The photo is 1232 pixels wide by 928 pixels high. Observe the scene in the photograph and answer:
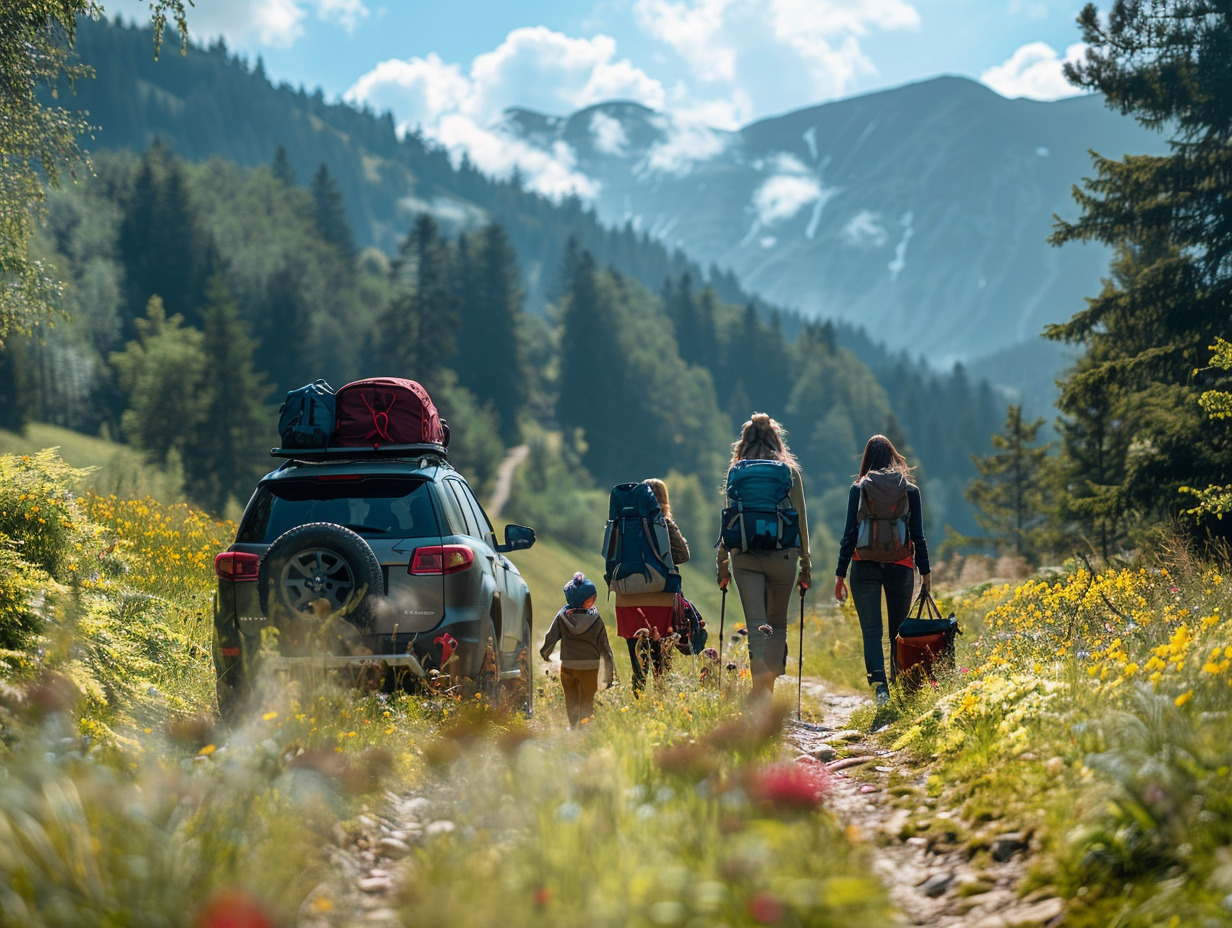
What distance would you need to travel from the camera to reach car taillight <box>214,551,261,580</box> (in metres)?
6.55

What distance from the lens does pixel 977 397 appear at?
163000 mm

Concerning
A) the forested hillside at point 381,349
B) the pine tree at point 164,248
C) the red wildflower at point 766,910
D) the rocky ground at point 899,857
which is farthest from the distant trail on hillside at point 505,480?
the red wildflower at point 766,910

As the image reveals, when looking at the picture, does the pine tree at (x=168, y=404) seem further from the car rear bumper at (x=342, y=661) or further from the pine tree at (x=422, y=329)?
the car rear bumper at (x=342, y=661)

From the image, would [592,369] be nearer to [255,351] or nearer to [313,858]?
[255,351]

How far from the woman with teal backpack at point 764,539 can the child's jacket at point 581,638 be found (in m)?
1.09

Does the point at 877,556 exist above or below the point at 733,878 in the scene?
above

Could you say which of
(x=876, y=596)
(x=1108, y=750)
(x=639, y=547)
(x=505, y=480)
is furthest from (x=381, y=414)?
(x=505, y=480)

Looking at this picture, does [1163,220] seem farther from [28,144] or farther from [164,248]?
[164,248]

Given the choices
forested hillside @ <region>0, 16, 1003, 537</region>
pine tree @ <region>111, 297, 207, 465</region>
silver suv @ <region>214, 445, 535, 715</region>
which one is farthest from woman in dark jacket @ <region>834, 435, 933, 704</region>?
pine tree @ <region>111, 297, 207, 465</region>

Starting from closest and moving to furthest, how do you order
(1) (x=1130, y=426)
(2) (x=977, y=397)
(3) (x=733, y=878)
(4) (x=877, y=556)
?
1. (3) (x=733, y=878)
2. (4) (x=877, y=556)
3. (1) (x=1130, y=426)
4. (2) (x=977, y=397)

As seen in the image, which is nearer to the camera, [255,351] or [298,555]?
[298,555]

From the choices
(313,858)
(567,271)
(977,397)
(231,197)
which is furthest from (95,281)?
(977,397)

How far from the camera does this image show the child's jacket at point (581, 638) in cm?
753

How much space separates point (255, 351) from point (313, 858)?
7586 cm
